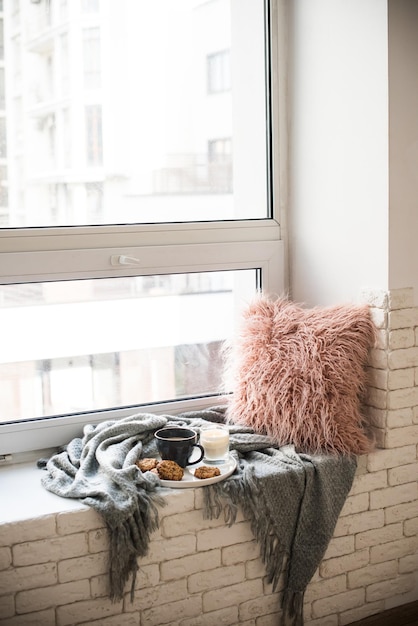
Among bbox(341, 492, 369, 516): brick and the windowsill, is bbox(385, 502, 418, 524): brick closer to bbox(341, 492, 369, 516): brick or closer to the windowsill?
bbox(341, 492, 369, 516): brick

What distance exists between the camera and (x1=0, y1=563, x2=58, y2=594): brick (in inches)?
75.9

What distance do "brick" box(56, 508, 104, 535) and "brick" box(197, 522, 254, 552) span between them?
304 mm

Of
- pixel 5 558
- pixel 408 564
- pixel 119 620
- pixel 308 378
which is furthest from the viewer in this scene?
pixel 408 564

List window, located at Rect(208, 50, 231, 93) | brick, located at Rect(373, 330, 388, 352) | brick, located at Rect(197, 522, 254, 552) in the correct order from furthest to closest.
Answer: window, located at Rect(208, 50, 231, 93) → brick, located at Rect(373, 330, 388, 352) → brick, located at Rect(197, 522, 254, 552)

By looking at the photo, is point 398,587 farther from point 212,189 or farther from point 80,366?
point 212,189

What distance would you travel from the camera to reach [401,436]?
95.0 inches

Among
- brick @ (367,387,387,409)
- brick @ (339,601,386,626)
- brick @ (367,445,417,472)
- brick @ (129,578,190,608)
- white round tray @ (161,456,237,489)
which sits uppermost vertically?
brick @ (367,387,387,409)

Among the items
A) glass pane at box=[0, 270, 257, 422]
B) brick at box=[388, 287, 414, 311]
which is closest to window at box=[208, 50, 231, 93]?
glass pane at box=[0, 270, 257, 422]

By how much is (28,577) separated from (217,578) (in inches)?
21.1

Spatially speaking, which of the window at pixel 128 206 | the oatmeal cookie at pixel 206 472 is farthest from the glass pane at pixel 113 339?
the oatmeal cookie at pixel 206 472

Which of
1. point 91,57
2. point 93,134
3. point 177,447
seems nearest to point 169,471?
point 177,447

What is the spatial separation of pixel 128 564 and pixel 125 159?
1.24 meters

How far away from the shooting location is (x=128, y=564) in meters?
2.00

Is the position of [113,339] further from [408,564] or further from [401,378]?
[408,564]
